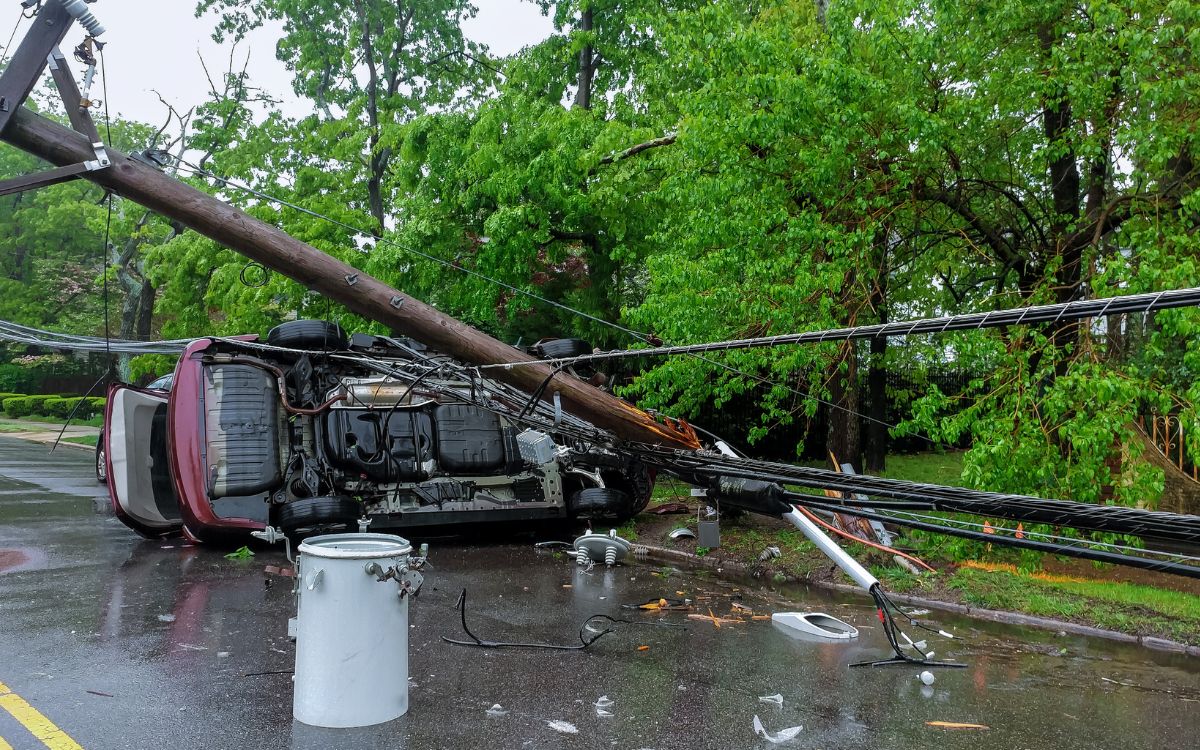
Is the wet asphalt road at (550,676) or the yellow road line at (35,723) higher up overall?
the yellow road line at (35,723)

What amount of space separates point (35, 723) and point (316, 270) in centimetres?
554

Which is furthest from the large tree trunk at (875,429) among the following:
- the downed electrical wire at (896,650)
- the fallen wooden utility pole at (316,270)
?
the downed electrical wire at (896,650)

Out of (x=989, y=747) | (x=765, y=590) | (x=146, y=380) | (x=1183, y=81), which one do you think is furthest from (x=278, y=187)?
(x=989, y=747)

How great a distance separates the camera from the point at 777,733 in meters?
4.72

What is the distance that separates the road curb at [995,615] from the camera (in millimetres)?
6969

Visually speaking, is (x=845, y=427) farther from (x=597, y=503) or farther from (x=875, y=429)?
(x=597, y=503)

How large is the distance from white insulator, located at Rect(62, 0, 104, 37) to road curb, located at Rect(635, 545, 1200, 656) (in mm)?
7923

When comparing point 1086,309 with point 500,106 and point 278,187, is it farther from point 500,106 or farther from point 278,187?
point 278,187

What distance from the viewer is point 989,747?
4637 mm

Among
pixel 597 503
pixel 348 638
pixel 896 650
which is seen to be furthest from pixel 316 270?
pixel 896 650

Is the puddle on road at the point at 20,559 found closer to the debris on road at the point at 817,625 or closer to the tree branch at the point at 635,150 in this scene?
the debris on road at the point at 817,625

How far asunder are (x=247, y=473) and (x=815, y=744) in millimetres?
6881

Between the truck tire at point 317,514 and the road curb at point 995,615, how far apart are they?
345 centimetres

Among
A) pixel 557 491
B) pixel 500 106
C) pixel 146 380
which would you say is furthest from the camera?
pixel 146 380
